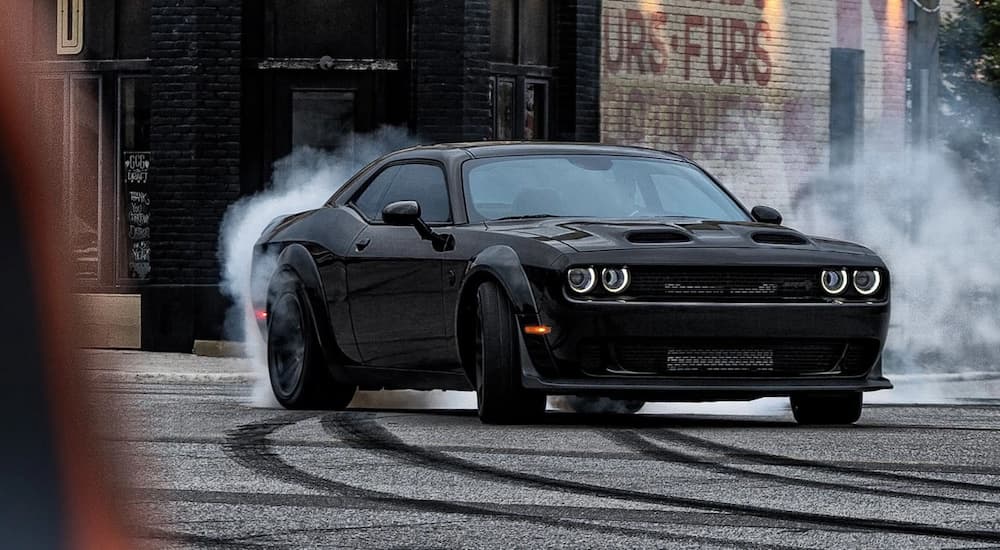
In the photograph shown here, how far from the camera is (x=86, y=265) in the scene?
2081 centimetres

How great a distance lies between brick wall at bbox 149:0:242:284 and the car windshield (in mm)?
10166

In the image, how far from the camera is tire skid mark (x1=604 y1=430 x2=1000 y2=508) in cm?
640

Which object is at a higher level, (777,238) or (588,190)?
(588,190)

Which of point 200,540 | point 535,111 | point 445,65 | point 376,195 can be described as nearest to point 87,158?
point 445,65

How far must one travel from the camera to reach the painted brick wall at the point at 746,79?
73.5 feet

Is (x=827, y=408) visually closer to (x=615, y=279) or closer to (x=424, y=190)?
(x=615, y=279)

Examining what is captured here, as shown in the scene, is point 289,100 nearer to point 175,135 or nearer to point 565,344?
point 175,135

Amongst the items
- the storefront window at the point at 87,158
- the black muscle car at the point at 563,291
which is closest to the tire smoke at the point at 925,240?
the black muscle car at the point at 563,291

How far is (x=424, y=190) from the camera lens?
10.6m

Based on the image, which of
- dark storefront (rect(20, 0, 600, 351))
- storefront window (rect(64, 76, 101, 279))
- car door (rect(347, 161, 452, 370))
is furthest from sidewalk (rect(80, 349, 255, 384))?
car door (rect(347, 161, 452, 370))

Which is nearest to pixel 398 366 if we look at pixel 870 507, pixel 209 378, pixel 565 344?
pixel 565 344

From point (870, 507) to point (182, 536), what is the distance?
2.23m

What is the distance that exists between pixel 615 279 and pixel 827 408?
5.22 ft

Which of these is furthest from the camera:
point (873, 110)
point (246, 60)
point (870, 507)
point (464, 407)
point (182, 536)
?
point (873, 110)
